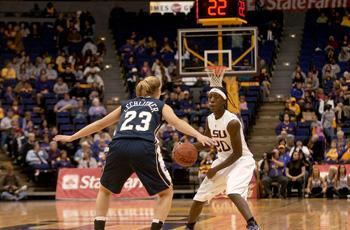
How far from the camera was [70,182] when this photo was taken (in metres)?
20.8

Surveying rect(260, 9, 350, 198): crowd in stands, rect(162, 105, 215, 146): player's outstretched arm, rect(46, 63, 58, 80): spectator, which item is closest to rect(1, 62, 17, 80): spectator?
rect(46, 63, 58, 80): spectator

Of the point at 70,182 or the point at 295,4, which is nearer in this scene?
the point at 70,182

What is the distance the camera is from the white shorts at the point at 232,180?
9625 millimetres

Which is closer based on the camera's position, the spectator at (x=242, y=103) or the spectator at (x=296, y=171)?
the spectator at (x=296, y=171)

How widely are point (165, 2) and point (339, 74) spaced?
24.8ft

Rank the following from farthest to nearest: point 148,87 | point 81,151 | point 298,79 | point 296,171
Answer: point 298,79 → point 81,151 → point 296,171 → point 148,87

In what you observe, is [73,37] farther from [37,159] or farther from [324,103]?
[324,103]

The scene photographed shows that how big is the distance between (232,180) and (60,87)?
15.9 meters

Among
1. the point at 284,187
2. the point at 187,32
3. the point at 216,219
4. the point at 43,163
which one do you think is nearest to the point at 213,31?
the point at 187,32

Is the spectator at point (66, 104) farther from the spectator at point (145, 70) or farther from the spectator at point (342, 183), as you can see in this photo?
the spectator at point (342, 183)

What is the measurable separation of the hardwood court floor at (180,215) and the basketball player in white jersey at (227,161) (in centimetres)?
139

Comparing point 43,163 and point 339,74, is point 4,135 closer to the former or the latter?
point 43,163

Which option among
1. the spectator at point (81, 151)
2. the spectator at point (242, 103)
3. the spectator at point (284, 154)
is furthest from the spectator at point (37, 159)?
the spectator at point (284, 154)

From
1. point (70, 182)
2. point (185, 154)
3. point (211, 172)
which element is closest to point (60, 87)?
point (70, 182)
